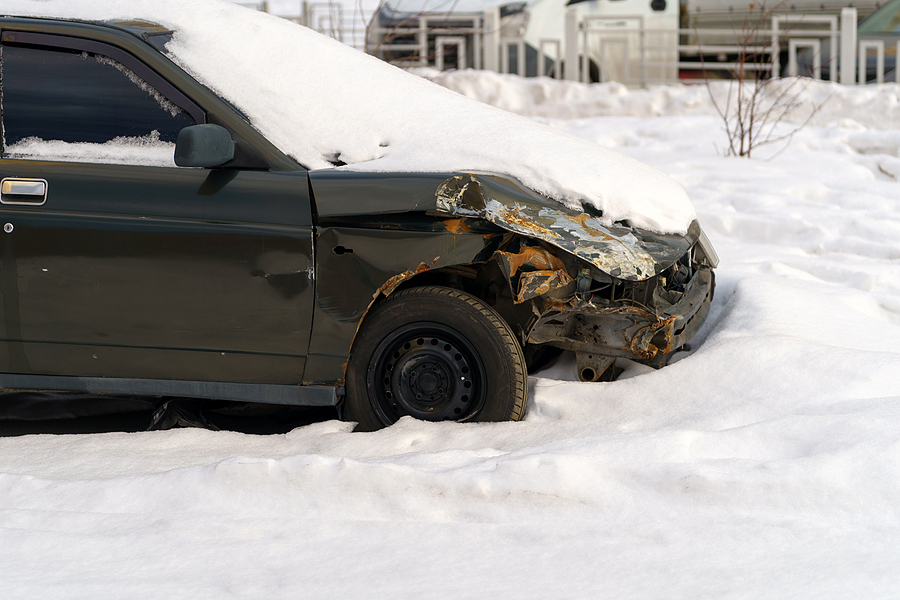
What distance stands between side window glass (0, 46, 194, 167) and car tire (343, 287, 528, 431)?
1.03 meters

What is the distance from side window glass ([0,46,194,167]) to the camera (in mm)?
2846

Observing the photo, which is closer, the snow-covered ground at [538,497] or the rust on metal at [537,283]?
the snow-covered ground at [538,497]

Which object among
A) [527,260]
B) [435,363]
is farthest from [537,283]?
[435,363]

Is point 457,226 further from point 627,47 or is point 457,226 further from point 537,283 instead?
point 627,47

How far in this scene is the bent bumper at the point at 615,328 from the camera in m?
2.87

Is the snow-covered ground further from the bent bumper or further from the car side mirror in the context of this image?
the car side mirror

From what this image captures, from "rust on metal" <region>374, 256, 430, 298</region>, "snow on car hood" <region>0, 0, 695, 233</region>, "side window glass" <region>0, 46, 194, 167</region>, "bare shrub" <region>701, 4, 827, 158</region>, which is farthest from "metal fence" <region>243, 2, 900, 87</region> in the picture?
"rust on metal" <region>374, 256, 430, 298</region>

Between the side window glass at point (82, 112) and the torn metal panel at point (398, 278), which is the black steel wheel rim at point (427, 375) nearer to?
the torn metal panel at point (398, 278)

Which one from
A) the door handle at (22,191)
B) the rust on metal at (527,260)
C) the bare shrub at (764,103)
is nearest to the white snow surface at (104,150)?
the door handle at (22,191)

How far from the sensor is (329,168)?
287 cm

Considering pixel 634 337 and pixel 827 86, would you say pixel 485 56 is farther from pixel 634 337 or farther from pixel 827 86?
pixel 634 337

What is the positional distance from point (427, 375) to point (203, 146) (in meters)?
1.13

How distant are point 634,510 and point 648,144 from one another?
682 cm

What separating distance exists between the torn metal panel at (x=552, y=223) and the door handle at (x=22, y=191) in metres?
1.43
